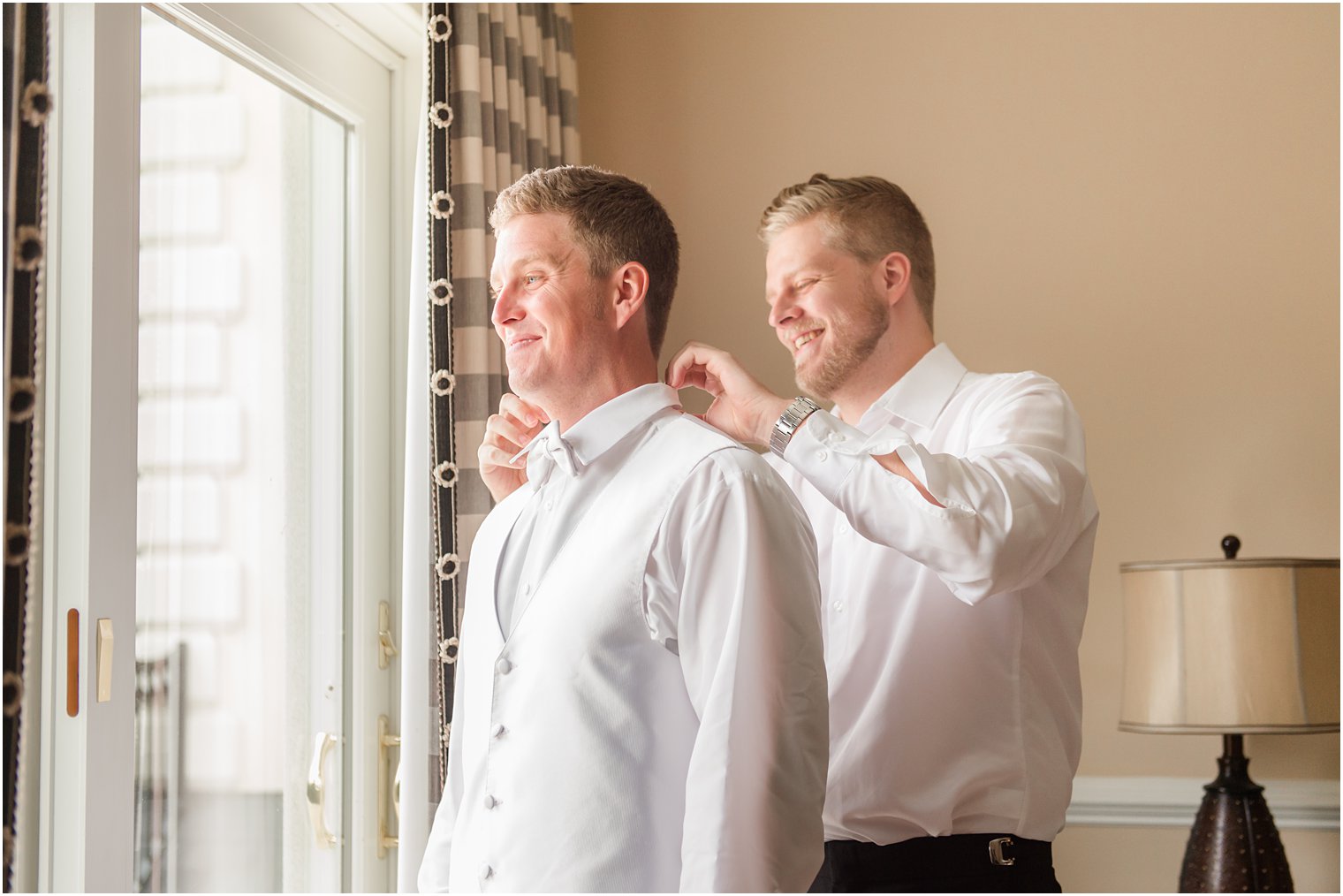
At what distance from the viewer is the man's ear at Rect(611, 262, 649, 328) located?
1525 mm

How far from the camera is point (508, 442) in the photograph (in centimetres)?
172

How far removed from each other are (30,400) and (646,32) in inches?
82.0

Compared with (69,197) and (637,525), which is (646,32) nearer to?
(69,197)

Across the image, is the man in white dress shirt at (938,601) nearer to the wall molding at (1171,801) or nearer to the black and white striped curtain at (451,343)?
the black and white striped curtain at (451,343)

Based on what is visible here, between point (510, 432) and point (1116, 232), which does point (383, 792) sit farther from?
point (1116, 232)

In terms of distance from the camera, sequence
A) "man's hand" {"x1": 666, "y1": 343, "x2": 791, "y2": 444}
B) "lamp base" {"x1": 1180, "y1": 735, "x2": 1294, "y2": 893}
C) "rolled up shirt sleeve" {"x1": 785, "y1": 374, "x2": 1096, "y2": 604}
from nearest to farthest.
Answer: "rolled up shirt sleeve" {"x1": 785, "y1": 374, "x2": 1096, "y2": 604}, "man's hand" {"x1": 666, "y1": 343, "x2": 791, "y2": 444}, "lamp base" {"x1": 1180, "y1": 735, "x2": 1294, "y2": 893}

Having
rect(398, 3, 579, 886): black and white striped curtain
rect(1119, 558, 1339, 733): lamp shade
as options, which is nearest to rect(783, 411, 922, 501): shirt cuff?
rect(398, 3, 579, 886): black and white striped curtain

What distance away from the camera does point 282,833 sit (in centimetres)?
229

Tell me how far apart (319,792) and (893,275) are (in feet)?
4.62

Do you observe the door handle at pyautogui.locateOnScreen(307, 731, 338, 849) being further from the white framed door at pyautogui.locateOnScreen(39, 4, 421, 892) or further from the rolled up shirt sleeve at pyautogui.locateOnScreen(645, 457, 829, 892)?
the rolled up shirt sleeve at pyautogui.locateOnScreen(645, 457, 829, 892)

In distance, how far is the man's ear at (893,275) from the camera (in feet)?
6.27

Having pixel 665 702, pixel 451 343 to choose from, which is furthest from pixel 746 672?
pixel 451 343

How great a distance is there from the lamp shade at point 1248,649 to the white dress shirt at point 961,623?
0.85 m

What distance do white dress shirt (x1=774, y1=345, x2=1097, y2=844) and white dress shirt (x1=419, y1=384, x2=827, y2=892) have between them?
188mm
